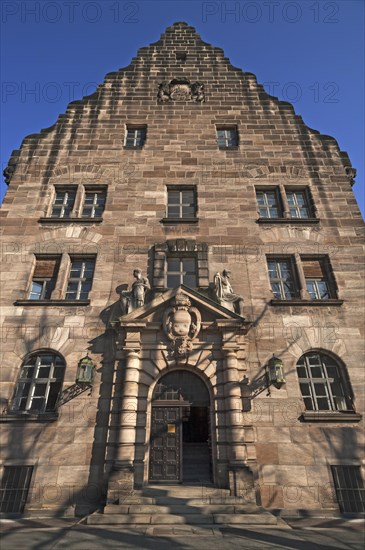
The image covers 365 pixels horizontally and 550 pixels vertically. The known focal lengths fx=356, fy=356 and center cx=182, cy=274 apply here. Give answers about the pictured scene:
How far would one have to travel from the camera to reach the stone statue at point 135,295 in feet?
37.7

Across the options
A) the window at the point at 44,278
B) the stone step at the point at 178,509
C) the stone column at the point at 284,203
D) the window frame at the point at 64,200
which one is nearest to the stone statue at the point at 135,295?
the window at the point at 44,278

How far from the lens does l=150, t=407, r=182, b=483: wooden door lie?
9.66 metres

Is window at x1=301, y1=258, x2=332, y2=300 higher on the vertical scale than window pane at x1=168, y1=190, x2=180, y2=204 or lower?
lower

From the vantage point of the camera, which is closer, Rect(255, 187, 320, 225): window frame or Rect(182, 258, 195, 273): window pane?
Rect(182, 258, 195, 273): window pane

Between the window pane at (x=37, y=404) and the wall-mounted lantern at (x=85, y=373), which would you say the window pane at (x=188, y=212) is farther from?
the window pane at (x=37, y=404)

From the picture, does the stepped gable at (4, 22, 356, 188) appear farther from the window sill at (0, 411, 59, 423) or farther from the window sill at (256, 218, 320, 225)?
the window sill at (0, 411, 59, 423)

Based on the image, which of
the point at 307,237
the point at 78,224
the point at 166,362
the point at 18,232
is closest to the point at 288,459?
the point at 166,362

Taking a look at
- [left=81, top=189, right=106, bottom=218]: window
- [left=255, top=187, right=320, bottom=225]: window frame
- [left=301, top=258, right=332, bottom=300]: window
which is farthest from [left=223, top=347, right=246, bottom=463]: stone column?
[left=81, top=189, right=106, bottom=218]: window

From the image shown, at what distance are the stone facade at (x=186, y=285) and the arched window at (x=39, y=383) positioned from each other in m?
0.30

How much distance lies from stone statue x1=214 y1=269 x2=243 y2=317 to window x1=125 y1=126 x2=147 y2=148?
8.48m

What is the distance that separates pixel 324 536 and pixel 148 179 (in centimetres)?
1324

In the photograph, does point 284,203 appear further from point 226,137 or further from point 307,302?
point 226,137

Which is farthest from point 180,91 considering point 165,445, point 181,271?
point 165,445

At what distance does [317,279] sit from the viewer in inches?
516
